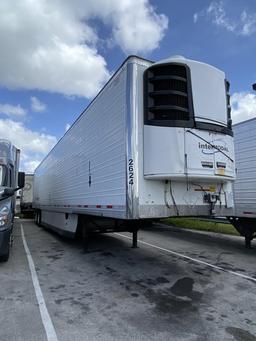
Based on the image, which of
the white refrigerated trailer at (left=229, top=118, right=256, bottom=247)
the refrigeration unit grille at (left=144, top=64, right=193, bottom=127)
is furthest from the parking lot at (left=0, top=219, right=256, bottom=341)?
the refrigeration unit grille at (left=144, top=64, right=193, bottom=127)

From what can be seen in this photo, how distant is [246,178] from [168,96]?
4.63 meters

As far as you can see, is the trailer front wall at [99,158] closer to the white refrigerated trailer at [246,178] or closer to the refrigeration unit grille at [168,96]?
the refrigeration unit grille at [168,96]

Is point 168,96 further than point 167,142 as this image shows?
Yes

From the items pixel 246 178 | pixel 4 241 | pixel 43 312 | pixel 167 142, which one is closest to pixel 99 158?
pixel 167 142

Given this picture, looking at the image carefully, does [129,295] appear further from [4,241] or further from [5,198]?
[5,198]

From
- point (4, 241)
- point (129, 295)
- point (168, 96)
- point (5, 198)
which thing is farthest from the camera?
point (5, 198)

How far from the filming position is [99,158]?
7.61 meters

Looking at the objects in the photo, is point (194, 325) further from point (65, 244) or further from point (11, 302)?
point (65, 244)

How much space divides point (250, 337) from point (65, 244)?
864 centimetres

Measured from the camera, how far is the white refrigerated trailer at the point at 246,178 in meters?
9.02

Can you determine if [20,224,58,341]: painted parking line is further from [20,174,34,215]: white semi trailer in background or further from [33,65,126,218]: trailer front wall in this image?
[20,174,34,215]: white semi trailer in background

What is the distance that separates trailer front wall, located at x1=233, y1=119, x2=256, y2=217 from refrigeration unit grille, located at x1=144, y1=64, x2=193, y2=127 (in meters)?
3.97

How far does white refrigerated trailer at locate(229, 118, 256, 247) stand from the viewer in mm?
9023

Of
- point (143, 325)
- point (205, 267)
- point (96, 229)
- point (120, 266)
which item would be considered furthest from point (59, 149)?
point (143, 325)
